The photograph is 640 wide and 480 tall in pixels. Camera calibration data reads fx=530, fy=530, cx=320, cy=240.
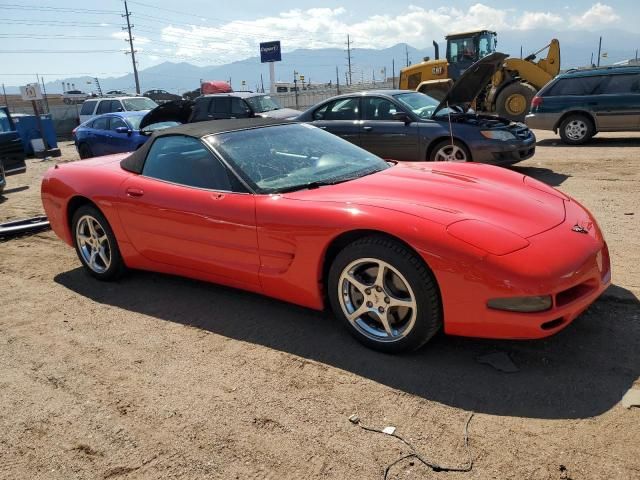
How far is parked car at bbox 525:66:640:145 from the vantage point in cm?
1070

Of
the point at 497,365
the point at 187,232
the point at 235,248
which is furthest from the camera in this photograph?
the point at 187,232

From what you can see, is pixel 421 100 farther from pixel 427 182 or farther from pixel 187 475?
pixel 187 475

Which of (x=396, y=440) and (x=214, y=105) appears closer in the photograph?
(x=396, y=440)

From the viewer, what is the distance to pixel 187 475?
225cm

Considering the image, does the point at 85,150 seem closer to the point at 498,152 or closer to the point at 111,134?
the point at 111,134

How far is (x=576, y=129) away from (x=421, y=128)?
509 centimetres

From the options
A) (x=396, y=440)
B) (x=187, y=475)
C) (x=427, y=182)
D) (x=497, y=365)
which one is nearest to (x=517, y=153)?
(x=427, y=182)

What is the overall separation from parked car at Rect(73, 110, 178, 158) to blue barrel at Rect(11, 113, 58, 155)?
4790 mm

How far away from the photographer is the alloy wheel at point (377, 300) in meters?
2.92

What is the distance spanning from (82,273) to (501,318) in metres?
3.84

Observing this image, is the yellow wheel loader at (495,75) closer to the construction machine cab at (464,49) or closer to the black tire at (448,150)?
the construction machine cab at (464,49)

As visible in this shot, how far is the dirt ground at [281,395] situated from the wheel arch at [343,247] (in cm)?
40

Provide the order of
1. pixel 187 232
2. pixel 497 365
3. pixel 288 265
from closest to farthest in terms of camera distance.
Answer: pixel 497 365, pixel 288 265, pixel 187 232

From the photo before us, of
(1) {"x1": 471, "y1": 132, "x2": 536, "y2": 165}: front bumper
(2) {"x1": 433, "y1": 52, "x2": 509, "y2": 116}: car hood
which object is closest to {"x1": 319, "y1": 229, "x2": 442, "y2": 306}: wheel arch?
(2) {"x1": 433, "y1": 52, "x2": 509, "y2": 116}: car hood
